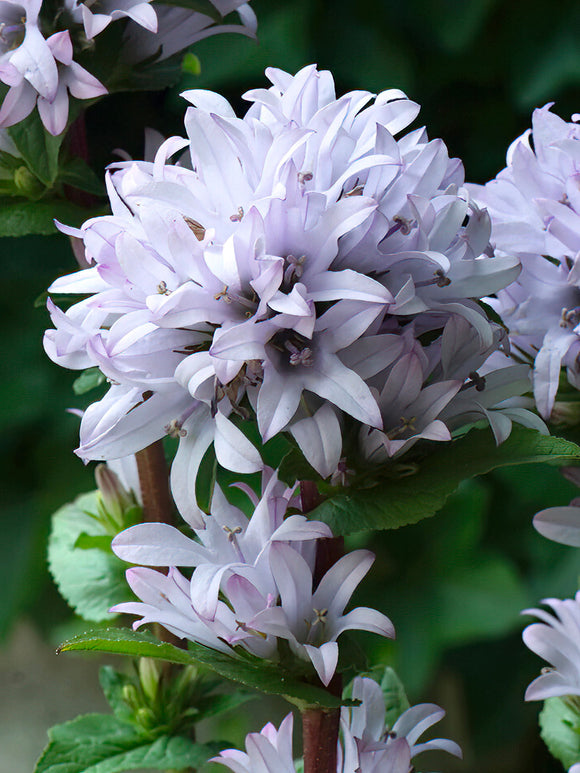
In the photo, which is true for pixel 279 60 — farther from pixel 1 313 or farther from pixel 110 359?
pixel 110 359

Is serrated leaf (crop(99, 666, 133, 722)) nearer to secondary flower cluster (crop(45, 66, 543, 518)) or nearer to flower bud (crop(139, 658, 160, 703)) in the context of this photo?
flower bud (crop(139, 658, 160, 703))

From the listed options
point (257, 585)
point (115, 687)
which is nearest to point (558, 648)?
point (257, 585)

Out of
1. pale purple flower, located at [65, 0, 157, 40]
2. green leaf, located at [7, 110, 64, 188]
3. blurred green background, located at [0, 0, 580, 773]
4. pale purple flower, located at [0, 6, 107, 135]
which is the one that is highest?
pale purple flower, located at [65, 0, 157, 40]

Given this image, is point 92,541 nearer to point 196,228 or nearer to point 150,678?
point 150,678

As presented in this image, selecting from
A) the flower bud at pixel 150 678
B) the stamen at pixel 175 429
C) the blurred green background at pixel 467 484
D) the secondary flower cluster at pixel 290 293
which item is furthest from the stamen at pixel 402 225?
the blurred green background at pixel 467 484

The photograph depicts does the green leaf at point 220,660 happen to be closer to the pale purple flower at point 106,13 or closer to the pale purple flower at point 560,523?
the pale purple flower at point 560,523

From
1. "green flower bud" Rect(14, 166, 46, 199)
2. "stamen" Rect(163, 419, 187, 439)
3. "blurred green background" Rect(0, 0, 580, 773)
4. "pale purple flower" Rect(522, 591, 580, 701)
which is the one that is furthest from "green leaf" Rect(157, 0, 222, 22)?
"blurred green background" Rect(0, 0, 580, 773)

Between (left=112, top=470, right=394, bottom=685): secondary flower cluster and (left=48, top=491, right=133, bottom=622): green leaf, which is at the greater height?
(left=112, top=470, right=394, bottom=685): secondary flower cluster
